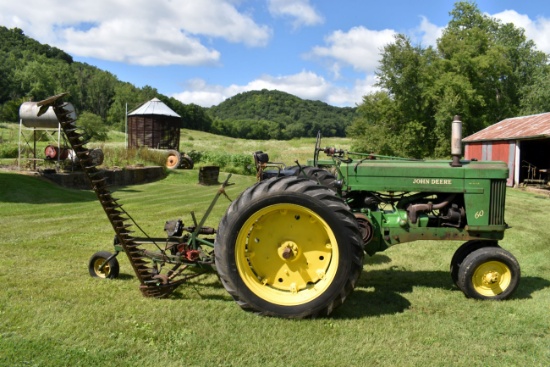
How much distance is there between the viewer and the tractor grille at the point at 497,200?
4.67m

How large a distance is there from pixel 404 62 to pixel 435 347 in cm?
3422

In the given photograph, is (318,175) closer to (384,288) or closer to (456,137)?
(384,288)

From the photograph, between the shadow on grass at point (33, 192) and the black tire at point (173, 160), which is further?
the black tire at point (173, 160)

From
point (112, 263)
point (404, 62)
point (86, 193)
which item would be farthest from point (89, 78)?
point (112, 263)

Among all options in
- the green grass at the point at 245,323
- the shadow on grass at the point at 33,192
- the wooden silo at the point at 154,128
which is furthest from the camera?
the wooden silo at the point at 154,128

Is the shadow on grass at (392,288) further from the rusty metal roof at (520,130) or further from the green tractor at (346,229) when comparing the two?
the rusty metal roof at (520,130)

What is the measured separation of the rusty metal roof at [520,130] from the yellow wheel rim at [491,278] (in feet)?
49.4

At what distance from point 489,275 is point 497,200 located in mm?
794

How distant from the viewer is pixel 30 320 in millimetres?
3582

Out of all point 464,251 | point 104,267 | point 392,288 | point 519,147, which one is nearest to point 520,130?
point 519,147

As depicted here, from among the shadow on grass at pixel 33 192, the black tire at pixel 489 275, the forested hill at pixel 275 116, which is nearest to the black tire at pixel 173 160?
the shadow on grass at pixel 33 192

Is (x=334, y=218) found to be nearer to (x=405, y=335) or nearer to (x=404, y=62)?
(x=405, y=335)

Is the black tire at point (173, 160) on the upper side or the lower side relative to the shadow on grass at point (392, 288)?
upper

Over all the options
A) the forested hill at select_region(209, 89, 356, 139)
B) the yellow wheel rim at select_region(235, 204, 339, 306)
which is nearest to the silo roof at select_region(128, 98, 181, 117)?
the yellow wheel rim at select_region(235, 204, 339, 306)
